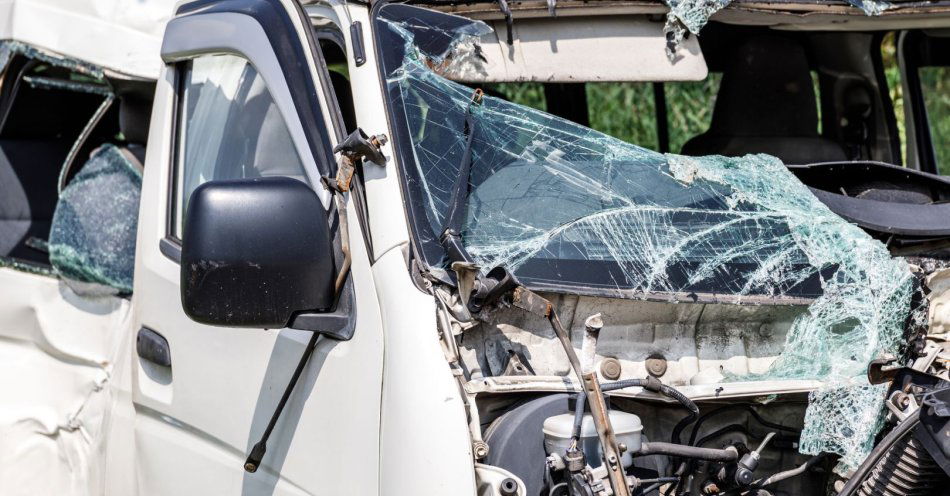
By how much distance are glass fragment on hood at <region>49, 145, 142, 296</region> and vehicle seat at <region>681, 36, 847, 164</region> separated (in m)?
2.01

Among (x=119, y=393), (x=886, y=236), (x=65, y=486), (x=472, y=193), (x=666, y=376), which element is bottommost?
(x=65, y=486)

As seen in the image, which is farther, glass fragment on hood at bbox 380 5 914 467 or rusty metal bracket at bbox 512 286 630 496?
glass fragment on hood at bbox 380 5 914 467

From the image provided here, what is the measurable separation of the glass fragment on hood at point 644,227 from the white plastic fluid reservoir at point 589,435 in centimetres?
31

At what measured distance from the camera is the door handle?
292cm

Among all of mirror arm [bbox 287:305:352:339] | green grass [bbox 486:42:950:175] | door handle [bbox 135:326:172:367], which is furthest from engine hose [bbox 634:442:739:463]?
green grass [bbox 486:42:950:175]

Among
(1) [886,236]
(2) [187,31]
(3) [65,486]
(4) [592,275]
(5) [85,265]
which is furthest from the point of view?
(5) [85,265]

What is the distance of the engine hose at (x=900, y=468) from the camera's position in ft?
6.57

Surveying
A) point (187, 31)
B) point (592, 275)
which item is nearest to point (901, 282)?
point (592, 275)

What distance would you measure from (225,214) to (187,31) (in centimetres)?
118

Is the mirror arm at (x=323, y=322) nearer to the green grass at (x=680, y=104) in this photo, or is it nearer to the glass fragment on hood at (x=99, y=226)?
the green grass at (x=680, y=104)

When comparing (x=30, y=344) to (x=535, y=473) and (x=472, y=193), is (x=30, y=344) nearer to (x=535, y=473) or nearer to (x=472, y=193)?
(x=472, y=193)

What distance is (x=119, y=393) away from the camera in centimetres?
324

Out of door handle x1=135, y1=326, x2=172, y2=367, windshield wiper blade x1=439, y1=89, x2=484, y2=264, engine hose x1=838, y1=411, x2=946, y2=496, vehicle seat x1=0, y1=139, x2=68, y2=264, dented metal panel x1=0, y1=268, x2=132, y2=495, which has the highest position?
windshield wiper blade x1=439, y1=89, x2=484, y2=264

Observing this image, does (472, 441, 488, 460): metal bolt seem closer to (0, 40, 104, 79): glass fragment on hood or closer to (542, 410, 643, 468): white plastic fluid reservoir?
(542, 410, 643, 468): white plastic fluid reservoir
